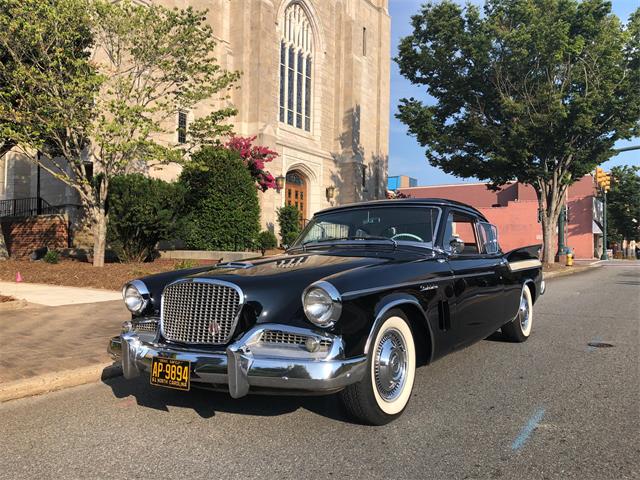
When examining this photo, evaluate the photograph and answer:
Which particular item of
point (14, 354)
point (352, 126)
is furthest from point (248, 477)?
point (352, 126)

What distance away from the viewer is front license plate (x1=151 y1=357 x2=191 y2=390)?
3161mm

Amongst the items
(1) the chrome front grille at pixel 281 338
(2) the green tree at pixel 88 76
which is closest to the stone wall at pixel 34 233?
(2) the green tree at pixel 88 76

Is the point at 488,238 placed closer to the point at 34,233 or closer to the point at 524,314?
the point at 524,314

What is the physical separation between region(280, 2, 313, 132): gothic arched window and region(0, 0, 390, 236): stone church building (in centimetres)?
6

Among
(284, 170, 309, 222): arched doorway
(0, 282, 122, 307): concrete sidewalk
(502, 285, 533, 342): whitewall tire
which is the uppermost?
(284, 170, 309, 222): arched doorway

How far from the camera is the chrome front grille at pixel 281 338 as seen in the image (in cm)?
305

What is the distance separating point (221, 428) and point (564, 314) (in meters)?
7.57

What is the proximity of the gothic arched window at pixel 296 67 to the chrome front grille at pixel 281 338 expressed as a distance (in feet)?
81.7

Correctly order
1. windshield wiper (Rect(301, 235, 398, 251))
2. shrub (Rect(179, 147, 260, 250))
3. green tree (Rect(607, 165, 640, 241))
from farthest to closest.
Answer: green tree (Rect(607, 165, 640, 241)), shrub (Rect(179, 147, 260, 250)), windshield wiper (Rect(301, 235, 398, 251))

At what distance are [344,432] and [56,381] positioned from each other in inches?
111

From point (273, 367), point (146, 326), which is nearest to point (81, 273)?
point (146, 326)

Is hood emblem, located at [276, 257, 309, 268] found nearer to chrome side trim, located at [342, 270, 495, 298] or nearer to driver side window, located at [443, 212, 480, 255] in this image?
chrome side trim, located at [342, 270, 495, 298]

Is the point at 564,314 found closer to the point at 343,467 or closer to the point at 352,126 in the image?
the point at 343,467

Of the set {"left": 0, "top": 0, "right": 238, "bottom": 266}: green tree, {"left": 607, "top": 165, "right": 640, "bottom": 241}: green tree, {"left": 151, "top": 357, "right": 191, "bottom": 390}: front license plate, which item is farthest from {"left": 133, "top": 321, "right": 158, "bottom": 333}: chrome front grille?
{"left": 607, "top": 165, "right": 640, "bottom": 241}: green tree
